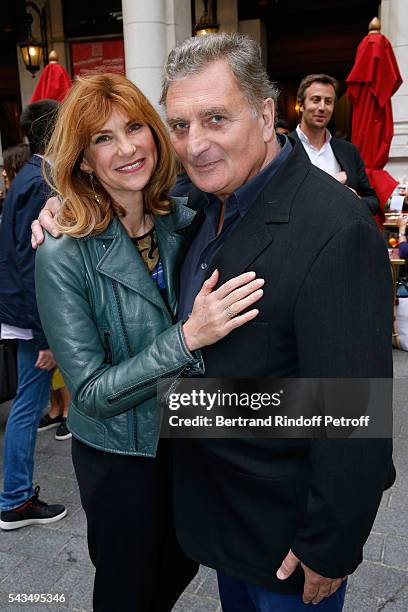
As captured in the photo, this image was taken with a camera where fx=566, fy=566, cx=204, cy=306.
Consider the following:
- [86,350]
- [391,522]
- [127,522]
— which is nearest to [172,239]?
[86,350]

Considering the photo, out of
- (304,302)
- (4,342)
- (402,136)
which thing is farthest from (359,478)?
(402,136)

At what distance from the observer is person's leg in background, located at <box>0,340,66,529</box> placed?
10.6 ft

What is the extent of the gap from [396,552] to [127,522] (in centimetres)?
160

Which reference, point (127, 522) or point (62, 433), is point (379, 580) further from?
point (62, 433)

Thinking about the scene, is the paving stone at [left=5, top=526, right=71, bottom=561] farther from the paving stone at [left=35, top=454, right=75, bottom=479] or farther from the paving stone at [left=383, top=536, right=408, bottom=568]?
the paving stone at [left=383, top=536, right=408, bottom=568]

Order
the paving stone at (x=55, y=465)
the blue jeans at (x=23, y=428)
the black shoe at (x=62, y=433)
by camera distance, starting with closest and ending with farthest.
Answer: the blue jeans at (x=23, y=428) < the paving stone at (x=55, y=465) < the black shoe at (x=62, y=433)

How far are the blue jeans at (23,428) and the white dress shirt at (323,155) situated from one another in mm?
2848

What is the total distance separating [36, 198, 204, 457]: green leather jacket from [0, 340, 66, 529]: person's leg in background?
1.52 metres

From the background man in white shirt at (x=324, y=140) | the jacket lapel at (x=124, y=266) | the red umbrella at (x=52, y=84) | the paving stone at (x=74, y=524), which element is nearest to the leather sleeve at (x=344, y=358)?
the jacket lapel at (x=124, y=266)

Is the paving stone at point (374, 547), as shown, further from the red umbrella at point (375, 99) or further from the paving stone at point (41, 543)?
the red umbrella at point (375, 99)

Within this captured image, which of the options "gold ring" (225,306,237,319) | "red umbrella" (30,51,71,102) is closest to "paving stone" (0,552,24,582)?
"gold ring" (225,306,237,319)

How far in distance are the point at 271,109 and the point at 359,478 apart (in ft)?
3.30

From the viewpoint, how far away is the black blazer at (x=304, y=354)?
1283 millimetres

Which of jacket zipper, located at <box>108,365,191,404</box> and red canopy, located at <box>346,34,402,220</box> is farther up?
red canopy, located at <box>346,34,402,220</box>
